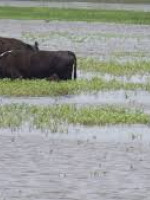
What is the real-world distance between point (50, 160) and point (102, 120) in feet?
11.1

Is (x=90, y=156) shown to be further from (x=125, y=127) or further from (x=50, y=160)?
(x=125, y=127)

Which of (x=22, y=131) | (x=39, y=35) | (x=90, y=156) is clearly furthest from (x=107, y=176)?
(x=39, y=35)

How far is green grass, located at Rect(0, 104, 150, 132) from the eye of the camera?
15.4m

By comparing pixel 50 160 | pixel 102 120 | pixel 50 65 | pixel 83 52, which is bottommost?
pixel 83 52

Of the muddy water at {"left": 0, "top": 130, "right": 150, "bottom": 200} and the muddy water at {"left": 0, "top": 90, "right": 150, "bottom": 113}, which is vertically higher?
the muddy water at {"left": 0, "top": 130, "right": 150, "bottom": 200}

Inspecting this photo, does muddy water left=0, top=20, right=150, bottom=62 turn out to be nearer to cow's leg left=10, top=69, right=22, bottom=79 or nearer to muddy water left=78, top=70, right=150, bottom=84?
muddy water left=78, top=70, right=150, bottom=84

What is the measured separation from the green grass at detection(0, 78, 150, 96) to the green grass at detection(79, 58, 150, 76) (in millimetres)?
2653

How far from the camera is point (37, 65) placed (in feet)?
74.2

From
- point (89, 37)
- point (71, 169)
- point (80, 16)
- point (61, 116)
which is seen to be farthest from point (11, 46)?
point (80, 16)

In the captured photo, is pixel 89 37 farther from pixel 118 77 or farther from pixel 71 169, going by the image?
pixel 71 169

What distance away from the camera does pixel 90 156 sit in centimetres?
1298

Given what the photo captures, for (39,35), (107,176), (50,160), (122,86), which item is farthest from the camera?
(39,35)

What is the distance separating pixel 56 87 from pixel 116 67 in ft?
19.3

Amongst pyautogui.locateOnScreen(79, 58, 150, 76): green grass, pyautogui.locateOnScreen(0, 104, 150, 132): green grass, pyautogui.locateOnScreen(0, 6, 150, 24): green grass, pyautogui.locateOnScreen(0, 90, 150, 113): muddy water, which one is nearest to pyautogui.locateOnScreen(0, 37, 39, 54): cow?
pyautogui.locateOnScreen(79, 58, 150, 76): green grass
